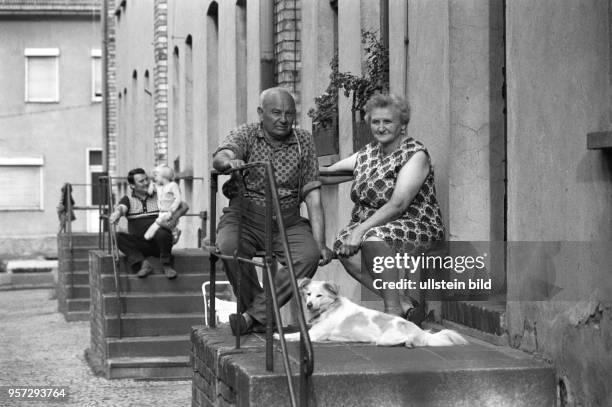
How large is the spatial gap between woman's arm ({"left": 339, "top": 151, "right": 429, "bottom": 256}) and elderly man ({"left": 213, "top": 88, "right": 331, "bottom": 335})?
25cm

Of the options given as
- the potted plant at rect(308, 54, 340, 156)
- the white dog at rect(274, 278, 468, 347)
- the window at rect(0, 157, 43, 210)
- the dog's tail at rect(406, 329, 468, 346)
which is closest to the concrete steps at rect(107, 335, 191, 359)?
the potted plant at rect(308, 54, 340, 156)

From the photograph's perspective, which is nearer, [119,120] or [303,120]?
[303,120]

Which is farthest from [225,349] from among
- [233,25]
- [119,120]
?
[119,120]

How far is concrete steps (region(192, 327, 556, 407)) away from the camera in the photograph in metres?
5.48

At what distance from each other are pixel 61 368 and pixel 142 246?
5.47 ft

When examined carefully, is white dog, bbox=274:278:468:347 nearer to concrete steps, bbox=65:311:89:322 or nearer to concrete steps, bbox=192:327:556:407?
concrete steps, bbox=192:327:556:407

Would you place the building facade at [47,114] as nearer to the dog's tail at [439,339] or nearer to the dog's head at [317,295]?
the dog's head at [317,295]

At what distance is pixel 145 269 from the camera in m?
12.4

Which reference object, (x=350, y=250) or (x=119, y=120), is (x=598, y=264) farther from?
(x=119, y=120)

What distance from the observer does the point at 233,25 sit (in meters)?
14.7

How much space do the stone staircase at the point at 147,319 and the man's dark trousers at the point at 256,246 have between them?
14.0ft

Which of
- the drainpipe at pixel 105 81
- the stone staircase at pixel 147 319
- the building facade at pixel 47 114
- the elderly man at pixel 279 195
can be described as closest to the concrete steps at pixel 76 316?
the stone staircase at pixel 147 319

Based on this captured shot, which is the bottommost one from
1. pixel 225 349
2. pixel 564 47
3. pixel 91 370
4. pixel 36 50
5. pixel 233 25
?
pixel 91 370

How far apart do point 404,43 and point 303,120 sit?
11.0 feet
